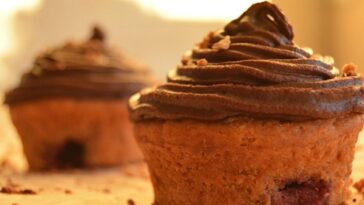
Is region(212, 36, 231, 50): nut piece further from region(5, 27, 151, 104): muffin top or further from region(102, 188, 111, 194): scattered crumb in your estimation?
region(5, 27, 151, 104): muffin top

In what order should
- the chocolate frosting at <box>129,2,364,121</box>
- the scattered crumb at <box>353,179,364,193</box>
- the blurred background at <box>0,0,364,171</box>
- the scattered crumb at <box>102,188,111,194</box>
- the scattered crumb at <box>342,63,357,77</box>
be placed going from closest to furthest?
the chocolate frosting at <box>129,2,364,121</box>
the scattered crumb at <box>342,63,357,77</box>
the scattered crumb at <box>353,179,364,193</box>
the scattered crumb at <box>102,188,111,194</box>
the blurred background at <box>0,0,364,171</box>

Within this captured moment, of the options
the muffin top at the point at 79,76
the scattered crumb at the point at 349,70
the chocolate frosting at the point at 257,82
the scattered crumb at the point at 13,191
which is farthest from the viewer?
the muffin top at the point at 79,76

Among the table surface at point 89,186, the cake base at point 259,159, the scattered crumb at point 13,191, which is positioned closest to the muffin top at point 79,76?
the table surface at point 89,186

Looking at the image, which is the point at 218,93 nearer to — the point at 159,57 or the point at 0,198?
the point at 0,198

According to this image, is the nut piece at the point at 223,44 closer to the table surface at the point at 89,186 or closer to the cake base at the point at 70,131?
the table surface at the point at 89,186

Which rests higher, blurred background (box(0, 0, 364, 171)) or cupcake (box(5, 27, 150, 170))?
blurred background (box(0, 0, 364, 171))

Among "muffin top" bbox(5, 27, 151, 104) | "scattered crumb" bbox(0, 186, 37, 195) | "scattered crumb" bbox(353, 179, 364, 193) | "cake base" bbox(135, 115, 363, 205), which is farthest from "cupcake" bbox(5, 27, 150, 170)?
"scattered crumb" bbox(353, 179, 364, 193)
